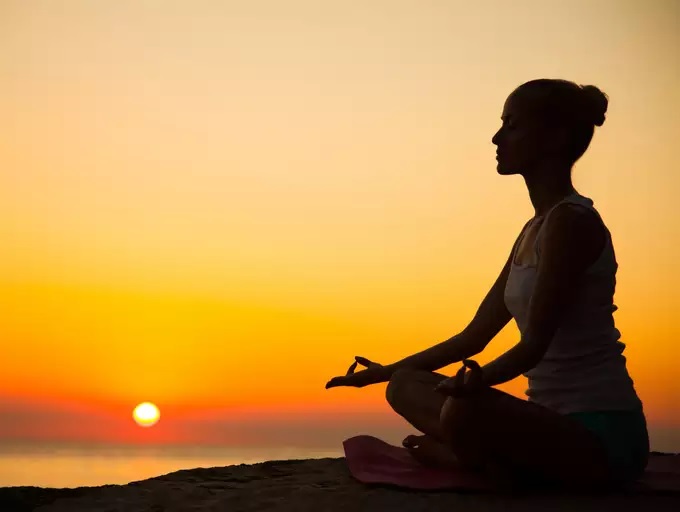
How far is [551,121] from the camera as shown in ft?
11.8

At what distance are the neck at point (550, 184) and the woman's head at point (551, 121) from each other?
0.08 feet

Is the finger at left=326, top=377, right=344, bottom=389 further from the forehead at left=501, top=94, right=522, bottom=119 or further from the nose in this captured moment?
the forehead at left=501, top=94, right=522, bottom=119

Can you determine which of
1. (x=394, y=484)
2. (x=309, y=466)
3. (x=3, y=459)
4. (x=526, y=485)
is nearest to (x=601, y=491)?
(x=526, y=485)

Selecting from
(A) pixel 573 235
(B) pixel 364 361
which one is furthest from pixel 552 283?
(B) pixel 364 361

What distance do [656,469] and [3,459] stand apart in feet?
51.6

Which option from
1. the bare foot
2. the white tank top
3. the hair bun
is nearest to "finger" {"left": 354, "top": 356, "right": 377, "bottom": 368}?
the bare foot

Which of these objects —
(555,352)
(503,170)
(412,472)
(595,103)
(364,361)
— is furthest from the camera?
(364,361)

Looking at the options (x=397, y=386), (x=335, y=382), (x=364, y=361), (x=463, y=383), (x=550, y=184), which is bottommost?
(x=463, y=383)

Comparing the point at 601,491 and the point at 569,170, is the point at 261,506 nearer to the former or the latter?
the point at 601,491

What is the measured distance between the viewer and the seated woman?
3256 millimetres

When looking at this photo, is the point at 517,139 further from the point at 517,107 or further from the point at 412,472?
the point at 412,472

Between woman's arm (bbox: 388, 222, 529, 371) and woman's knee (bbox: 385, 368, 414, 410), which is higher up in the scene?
woman's arm (bbox: 388, 222, 529, 371)

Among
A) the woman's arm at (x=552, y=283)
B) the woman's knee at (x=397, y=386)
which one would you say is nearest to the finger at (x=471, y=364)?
the woman's arm at (x=552, y=283)

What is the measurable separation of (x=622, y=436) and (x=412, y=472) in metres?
1.03
